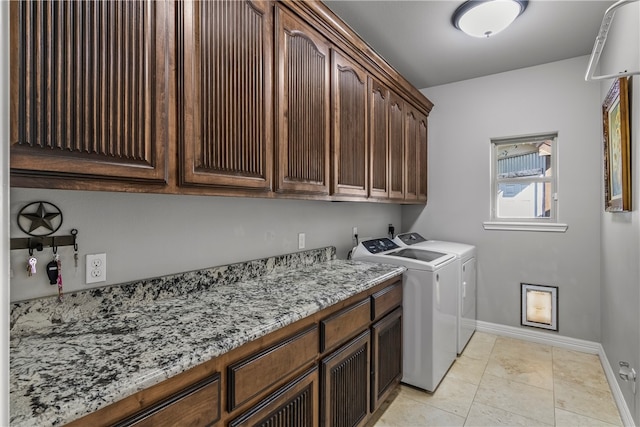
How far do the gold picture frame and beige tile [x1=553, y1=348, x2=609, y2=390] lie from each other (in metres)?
1.33

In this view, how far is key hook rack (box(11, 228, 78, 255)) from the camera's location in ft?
3.53

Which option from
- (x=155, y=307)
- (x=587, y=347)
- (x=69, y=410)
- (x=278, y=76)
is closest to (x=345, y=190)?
(x=278, y=76)

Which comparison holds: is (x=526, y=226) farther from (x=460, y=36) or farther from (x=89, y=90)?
(x=89, y=90)

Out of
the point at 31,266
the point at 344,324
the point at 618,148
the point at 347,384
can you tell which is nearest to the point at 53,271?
the point at 31,266

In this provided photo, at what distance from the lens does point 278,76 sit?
1605mm

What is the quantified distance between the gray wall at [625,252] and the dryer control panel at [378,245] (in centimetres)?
152

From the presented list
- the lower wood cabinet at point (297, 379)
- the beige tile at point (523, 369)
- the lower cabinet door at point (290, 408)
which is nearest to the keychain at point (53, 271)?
the lower wood cabinet at point (297, 379)

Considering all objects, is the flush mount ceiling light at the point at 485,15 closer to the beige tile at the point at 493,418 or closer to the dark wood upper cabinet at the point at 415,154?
the dark wood upper cabinet at the point at 415,154

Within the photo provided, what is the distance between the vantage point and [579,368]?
2652 millimetres

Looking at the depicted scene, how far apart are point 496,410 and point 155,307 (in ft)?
7.30

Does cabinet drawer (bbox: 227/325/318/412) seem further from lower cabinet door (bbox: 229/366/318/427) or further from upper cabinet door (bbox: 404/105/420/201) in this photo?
upper cabinet door (bbox: 404/105/420/201)

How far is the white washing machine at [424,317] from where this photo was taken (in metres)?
2.27

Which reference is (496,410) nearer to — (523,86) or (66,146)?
(66,146)

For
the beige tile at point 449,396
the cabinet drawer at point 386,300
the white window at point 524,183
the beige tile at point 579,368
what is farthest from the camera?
the white window at point 524,183
